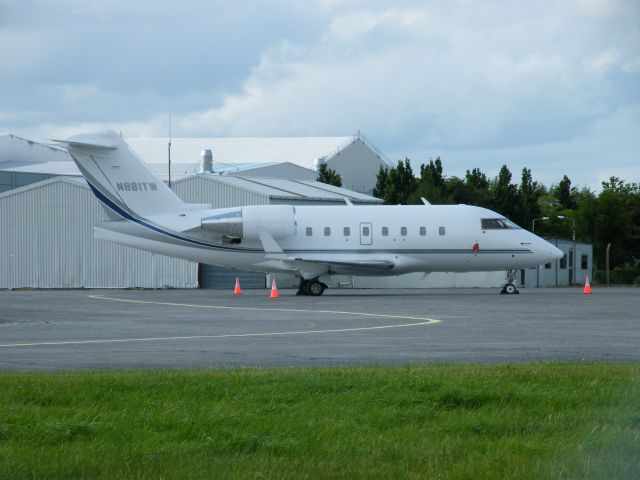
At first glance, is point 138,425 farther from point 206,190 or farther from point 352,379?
point 206,190

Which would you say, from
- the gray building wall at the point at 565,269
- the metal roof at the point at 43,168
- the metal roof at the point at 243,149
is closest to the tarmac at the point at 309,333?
the gray building wall at the point at 565,269

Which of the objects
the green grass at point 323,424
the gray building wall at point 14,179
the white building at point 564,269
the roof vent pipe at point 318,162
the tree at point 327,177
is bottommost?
the green grass at point 323,424

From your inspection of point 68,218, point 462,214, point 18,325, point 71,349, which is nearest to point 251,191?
point 68,218

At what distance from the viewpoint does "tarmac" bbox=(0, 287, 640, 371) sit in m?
15.4

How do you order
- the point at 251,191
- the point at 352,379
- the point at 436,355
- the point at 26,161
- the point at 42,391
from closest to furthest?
1. the point at 42,391
2. the point at 352,379
3. the point at 436,355
4. the point at 251,191
5. the point at 26,161

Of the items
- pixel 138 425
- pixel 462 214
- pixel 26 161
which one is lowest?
pixel 138 425

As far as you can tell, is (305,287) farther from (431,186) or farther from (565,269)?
(431,186)

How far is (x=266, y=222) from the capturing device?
129ft

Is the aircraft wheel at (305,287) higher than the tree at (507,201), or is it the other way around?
the tree at (507,201)

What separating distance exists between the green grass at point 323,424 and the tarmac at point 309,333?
105 inches

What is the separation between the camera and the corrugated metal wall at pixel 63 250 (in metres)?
Result: 52.9

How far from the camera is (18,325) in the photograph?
76.0 ft

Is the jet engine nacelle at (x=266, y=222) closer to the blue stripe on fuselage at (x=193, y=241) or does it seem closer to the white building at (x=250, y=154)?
the blue stripe on fuselage at (x=193, y=241)

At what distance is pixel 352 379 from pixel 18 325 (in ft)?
43.7
